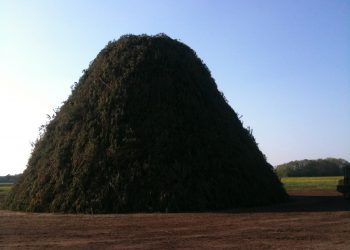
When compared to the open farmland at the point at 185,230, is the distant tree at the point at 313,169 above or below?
above

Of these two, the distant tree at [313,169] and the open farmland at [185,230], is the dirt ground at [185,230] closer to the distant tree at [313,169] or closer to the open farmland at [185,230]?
the open farmland at [185,230]

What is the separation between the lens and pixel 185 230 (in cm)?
1559

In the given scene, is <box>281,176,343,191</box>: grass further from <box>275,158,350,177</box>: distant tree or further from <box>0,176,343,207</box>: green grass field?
<box>275,158,350,177</box>: distant tree

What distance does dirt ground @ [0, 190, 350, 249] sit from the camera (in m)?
12.9

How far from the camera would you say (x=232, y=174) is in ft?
79.2

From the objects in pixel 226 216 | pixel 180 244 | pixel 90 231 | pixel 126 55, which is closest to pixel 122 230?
pixel 90 231

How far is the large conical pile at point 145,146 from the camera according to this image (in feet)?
74.2

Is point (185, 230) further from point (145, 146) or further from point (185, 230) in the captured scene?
point (145, 146)

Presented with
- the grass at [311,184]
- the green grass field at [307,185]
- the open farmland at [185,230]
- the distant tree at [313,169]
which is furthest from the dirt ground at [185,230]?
the distant tree at [313,169]

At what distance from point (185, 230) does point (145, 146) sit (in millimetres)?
9150

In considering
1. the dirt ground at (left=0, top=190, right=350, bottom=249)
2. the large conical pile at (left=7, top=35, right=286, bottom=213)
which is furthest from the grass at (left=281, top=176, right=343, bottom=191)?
the dirt ground at (left=0, top=190, right=350, bottom=249)

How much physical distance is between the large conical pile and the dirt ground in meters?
1.87

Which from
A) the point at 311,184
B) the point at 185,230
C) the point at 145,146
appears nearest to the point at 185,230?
the point at 185,230

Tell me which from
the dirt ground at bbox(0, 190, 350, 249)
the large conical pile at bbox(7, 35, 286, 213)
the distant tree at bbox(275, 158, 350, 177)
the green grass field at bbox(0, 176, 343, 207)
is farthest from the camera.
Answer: the distant tree at bbox(275, 158, 350, 177)
